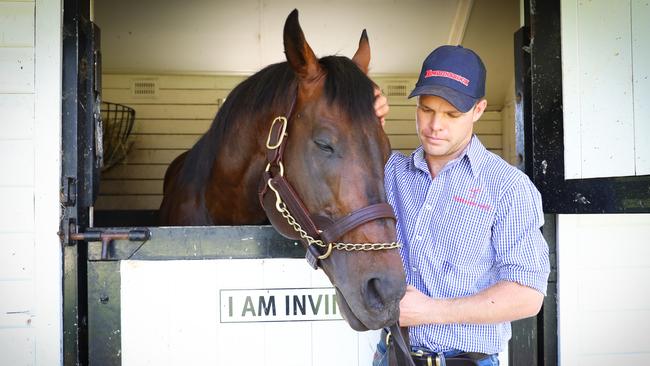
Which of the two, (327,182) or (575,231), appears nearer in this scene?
(327,182)

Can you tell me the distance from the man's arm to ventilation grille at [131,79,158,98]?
14.2ft

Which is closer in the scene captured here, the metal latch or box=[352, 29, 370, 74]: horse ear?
the metal latch

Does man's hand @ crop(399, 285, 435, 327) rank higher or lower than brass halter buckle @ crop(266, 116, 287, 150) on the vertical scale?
lower

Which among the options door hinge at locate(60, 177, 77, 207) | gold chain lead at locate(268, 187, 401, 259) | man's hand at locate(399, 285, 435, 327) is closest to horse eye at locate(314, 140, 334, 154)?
gold chain lead at locate(268, 187, 401, 259)

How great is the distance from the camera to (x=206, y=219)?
8.42 ft

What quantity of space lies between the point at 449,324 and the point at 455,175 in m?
0.42

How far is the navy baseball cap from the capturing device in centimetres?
149

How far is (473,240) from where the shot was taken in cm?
149

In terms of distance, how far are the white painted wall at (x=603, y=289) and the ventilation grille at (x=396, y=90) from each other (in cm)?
333

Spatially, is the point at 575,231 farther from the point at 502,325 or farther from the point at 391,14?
the point at 391,14

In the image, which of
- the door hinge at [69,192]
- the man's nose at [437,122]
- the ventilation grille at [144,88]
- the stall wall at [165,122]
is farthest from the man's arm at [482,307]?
the ventilation grille at [144,88]

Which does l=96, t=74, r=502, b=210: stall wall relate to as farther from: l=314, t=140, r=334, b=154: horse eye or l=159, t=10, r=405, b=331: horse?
l=314, t=140, r=334, b=154: horse eye

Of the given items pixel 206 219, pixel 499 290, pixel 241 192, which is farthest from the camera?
pixel 206 219

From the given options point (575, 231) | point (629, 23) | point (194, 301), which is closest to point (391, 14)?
point (629, 23)
